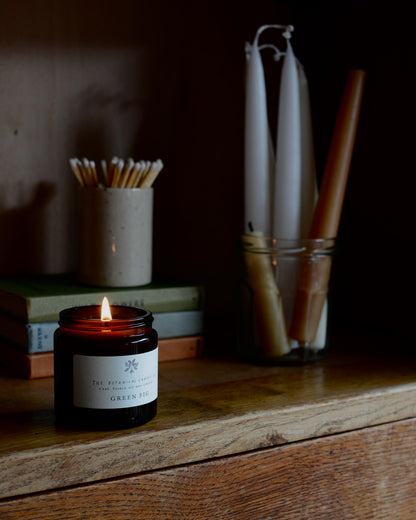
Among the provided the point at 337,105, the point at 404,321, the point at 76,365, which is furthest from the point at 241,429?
the point at 337,105

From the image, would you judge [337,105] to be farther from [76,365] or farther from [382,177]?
[76,365]

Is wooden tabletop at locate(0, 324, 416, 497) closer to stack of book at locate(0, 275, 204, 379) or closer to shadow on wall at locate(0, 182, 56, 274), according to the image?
stack of book at locate(0, 275, 204, 379)

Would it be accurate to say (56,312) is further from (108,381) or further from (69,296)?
(108,381)

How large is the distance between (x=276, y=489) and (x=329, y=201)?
1.01ft

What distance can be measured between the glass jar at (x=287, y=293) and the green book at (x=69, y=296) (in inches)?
2.7

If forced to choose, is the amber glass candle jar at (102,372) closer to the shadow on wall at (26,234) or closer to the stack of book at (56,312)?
the stack of book at (56,312)

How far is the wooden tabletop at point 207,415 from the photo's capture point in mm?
458

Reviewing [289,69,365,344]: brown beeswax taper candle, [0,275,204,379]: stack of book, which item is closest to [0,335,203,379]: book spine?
[0,275,204,379]: stack of book

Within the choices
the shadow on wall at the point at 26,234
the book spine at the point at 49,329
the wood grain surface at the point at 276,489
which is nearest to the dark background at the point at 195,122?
Result: the shadow on wall at the point at 26,234

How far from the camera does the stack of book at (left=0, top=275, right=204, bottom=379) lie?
2.09ft

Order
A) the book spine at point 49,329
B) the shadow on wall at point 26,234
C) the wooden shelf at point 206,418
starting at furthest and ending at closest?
the shadow on wall at point 26,234 → the book spine at point 49,329 → the wooden shelf at point 206,418

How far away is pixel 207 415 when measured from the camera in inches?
20.9

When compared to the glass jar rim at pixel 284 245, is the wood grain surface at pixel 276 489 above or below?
below

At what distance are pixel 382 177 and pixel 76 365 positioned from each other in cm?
51
